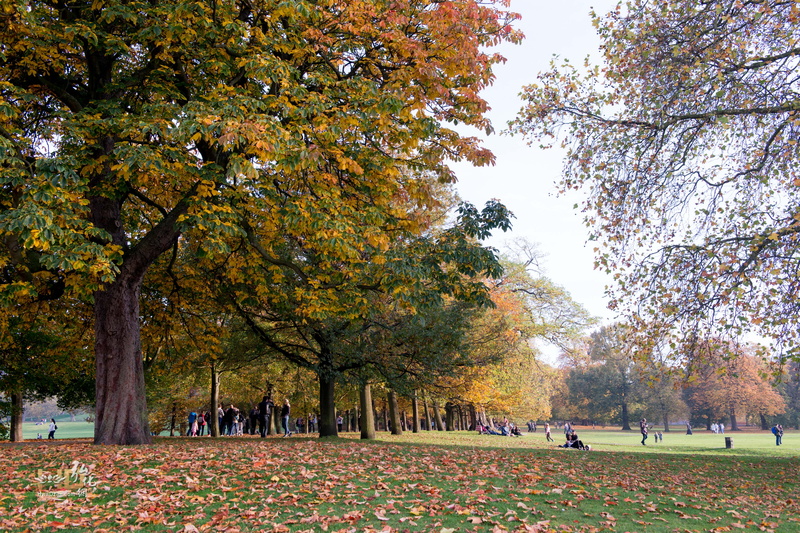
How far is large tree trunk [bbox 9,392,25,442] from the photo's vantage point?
25.8 metres

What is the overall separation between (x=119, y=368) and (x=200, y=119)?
590cm

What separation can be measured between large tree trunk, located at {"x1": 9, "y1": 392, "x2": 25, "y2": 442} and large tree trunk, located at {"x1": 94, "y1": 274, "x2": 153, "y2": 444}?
18.5 metres

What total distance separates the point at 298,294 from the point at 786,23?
482 inches

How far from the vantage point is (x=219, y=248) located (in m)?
9.95

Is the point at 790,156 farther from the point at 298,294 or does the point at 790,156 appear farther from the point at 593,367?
the point at 593,367

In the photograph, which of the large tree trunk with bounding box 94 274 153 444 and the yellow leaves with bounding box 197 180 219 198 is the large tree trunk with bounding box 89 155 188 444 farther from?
the yellow leaves with bounding box 197 180 219 198

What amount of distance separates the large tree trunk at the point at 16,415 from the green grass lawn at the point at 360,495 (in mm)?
18990

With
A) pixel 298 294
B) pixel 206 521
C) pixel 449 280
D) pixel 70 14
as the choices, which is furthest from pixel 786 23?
pixel 70 14

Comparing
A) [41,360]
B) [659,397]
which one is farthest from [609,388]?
[41,360]

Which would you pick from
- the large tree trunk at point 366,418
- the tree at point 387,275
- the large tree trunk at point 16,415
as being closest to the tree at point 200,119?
the tree at point 387,275

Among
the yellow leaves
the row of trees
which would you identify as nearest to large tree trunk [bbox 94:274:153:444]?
the yellow leaves

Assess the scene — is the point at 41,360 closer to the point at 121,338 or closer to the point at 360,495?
the point at 121,338

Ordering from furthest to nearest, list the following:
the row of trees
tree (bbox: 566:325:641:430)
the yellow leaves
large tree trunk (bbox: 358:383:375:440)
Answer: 1. tree (bbox: 566:325:641:430)
2. the row of trees
3. large tree trunk (bbox: 358:383:375:440)
4. the yellow leaves

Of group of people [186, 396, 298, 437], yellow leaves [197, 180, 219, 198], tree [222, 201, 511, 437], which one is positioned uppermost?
yellow leaves [197, 180, 219, 198]
